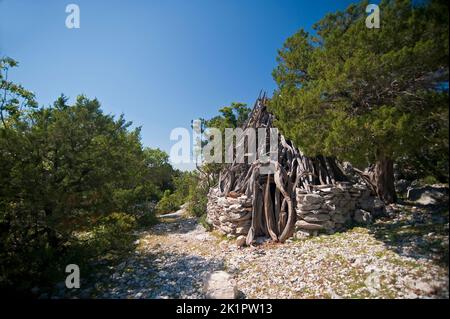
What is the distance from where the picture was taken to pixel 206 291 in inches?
189

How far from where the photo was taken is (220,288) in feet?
15.4

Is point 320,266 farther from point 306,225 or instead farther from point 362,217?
point 362,217

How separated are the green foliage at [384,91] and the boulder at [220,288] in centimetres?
453

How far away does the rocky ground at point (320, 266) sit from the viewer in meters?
4.08

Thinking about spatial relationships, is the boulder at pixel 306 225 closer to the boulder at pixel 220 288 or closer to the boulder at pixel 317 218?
the boulder at pixel 317 218

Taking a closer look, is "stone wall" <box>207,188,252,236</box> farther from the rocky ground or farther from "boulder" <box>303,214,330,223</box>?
"boulder" <box>303,214,330,223</box>

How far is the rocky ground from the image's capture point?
13.4 ft

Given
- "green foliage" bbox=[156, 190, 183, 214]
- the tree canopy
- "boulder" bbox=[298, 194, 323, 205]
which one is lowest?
"green foliage" bbox=[156, 190, 183, 214]

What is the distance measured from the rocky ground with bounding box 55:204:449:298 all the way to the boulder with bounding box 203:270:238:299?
0.33 metres

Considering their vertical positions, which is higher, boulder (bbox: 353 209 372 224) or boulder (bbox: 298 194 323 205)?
boulder (bbox: 298 194 323 205)

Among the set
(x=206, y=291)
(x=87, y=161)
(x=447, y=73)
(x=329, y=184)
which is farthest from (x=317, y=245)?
(x=87, y=161)

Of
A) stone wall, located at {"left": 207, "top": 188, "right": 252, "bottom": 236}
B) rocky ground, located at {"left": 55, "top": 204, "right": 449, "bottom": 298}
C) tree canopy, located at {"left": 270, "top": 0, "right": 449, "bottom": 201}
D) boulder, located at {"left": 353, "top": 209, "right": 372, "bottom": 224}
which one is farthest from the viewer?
stone wall, located at {"left": 207, "top": 188, "right": 252, "bottom": 236}

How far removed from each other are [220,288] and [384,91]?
6.87 metres

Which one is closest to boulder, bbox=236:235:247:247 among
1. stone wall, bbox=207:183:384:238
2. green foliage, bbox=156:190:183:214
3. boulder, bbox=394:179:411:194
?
stone wall, bbox=207:183:384:238
